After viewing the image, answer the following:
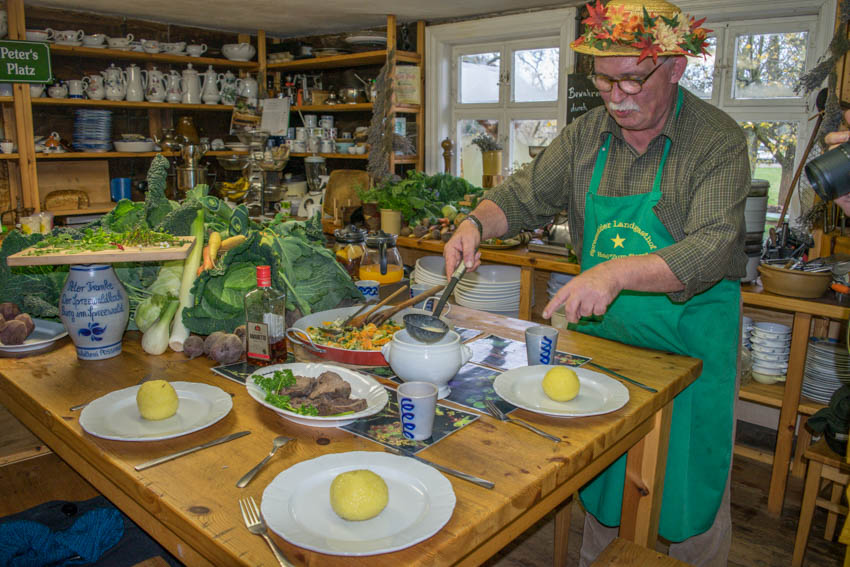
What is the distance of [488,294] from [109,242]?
7.01ft

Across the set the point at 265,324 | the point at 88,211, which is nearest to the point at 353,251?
the point at 265,324

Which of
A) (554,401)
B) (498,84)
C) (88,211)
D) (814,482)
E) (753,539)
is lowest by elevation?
(753,539)

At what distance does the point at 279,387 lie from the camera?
54.8 inches

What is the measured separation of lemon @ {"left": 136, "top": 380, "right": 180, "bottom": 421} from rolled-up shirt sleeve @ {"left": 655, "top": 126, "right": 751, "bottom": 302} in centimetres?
116

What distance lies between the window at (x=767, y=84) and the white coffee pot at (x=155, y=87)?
380 cm

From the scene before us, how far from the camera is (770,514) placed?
9.31 feet

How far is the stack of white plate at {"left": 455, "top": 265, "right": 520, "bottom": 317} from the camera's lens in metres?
3.50

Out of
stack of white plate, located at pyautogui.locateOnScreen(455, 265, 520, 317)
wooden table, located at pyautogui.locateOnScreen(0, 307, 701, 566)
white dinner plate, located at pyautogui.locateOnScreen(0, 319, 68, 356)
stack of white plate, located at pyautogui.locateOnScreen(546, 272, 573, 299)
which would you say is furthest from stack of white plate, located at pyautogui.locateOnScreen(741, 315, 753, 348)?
white dinner plate, located at pyautogui.locateOnScreen(0, 319, 68, 356)

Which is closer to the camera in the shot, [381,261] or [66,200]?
[381,261]

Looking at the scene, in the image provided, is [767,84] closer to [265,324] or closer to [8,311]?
[265,324]

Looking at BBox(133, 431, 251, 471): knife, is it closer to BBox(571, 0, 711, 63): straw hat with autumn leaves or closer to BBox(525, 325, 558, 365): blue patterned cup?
BBox(525, 325, 558, 365): blue patterned cup

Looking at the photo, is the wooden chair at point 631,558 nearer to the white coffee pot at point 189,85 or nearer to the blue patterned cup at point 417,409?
the blue patterned cup at point 417,409

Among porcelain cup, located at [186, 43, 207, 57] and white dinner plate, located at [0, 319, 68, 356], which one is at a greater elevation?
porcelain cup, located at [186, 43, 207, 57]

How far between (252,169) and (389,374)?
3.24 metres
